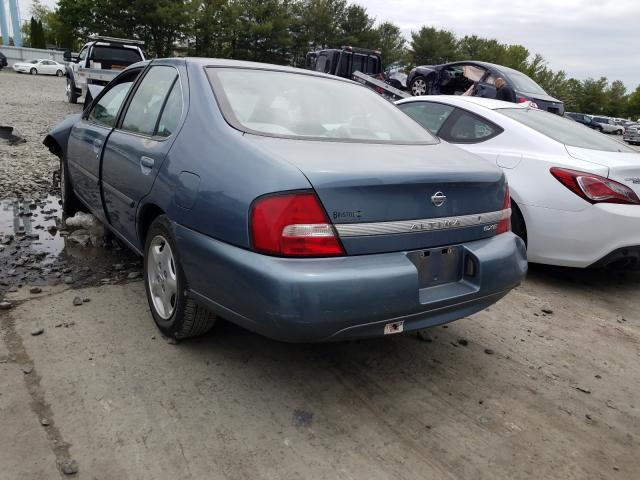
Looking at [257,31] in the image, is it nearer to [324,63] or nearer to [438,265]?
[324,63]

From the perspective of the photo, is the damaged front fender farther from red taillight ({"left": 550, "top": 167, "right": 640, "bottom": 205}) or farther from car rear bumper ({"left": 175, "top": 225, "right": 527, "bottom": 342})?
red taillight ({"left": 550, "top": 167, "right": 640, "bottom": 205})

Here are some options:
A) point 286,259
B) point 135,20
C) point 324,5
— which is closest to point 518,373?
point 286,259

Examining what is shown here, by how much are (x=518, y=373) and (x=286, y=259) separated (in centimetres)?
162

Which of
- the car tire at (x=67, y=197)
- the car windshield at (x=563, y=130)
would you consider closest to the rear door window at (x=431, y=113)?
the car windshield at (x=563, y=130)

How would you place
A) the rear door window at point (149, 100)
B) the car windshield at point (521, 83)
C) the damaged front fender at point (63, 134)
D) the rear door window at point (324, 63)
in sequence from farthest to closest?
1. the rear door window at point (324, 63)
2. the car windshield at point (521, 83)
3. the damaged front fender at point (63, 134)
4. the rear door window at point (149, 100)

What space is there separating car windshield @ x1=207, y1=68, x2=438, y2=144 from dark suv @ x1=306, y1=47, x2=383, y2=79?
1329 centimetres

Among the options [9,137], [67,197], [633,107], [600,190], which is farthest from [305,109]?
[633,107]

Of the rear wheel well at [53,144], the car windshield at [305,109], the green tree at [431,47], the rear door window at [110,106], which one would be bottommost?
the rear wheel well at [53,144]

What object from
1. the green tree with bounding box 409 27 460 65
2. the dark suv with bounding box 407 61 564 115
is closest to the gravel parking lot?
the dark suv with bounding box 407 61 564 115

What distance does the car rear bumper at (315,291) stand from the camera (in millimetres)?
2092

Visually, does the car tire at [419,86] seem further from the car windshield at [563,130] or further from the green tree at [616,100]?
the green tree at [616,100]

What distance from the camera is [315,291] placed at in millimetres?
2082

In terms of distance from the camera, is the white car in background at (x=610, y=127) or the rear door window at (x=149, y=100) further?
the white car in background at (x=610, y=127)

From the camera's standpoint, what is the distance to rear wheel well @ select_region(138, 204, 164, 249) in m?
2.93
